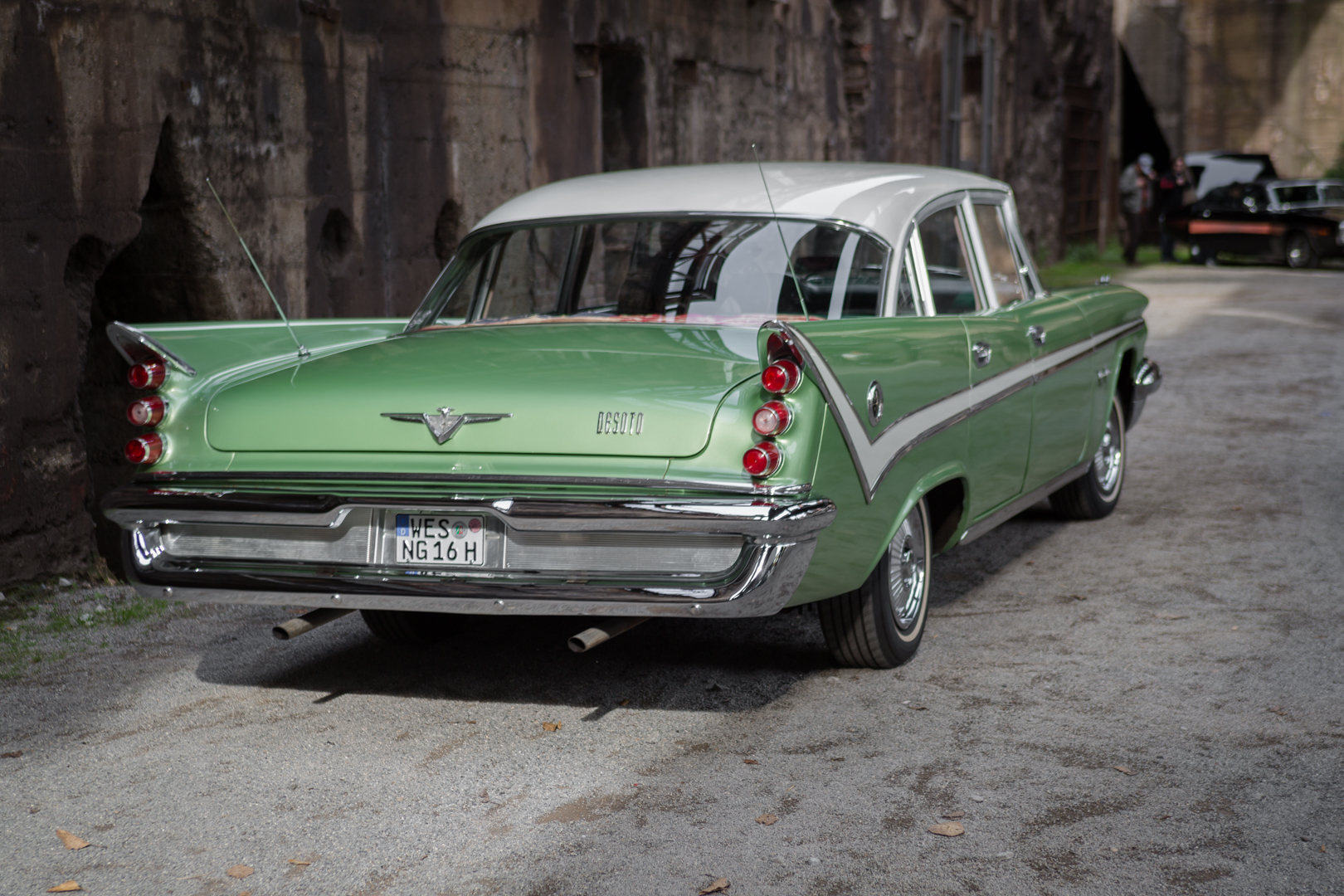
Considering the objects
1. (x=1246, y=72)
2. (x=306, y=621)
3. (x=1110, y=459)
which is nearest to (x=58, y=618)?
(x=306, y=621)

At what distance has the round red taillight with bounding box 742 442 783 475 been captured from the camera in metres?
3.84

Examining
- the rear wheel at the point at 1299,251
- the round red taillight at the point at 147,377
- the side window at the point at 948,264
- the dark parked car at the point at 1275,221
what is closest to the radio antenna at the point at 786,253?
the side window at the point at 948,264

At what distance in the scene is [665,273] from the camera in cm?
505

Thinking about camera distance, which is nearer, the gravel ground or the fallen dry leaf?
the gravel ground

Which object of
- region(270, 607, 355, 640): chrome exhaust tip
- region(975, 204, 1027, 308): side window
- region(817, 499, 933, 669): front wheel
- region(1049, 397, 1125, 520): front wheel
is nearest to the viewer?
region(270, 607, 355, 640): chrome exhaust tip

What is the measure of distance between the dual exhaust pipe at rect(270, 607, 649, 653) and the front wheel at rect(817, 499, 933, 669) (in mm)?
680

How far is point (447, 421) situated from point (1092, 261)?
24.8 meters

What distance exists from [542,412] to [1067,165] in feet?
83.7

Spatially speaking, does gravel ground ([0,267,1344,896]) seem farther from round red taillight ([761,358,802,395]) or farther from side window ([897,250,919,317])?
side window ([897,250,919,317])

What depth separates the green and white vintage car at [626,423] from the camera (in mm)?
3887

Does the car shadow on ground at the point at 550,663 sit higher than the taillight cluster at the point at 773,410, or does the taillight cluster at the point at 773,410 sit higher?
the taillight cluster at the point at 773,410

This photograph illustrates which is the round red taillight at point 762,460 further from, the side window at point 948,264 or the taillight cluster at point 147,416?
the taillight cluster at point 147,416

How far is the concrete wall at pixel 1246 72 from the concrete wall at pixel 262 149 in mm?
21123

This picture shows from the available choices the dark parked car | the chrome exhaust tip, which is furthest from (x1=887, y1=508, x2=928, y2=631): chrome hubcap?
the dark parked car
